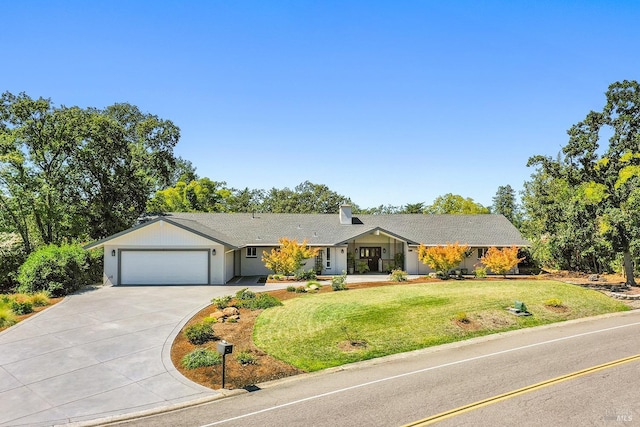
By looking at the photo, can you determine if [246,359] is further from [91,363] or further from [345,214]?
[345,214]

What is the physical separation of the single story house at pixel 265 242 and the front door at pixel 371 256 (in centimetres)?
8

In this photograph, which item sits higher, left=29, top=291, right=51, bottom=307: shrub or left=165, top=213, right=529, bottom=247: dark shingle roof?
left=165, top=213, right=529, bottom=247: dark shingle roof

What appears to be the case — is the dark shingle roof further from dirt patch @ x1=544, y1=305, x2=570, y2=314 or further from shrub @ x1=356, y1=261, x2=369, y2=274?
dirt patch @ x1=544, y1=305, x2=570, y2=314

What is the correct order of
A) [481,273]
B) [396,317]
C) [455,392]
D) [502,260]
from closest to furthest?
1. [455,392]
2. [396,317]
3. [502,260]
4. [481,273]

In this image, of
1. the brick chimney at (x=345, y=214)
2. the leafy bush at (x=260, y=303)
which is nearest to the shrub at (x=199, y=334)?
the leafy bush at (x=260, y=303)

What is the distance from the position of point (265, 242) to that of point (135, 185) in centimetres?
1636

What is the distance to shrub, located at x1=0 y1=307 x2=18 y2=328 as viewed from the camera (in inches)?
626

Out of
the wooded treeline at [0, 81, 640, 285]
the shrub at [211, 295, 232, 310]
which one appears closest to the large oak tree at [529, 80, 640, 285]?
the wooded treeline at [0, 81, 640, 285]

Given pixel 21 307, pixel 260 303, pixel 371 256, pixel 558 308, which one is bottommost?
pixel 558 308

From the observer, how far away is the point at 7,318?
16297 mm

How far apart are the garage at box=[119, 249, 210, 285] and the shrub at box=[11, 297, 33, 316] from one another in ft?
25.7

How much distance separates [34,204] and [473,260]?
33809 mm

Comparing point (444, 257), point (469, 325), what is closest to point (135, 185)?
point (444, 257)

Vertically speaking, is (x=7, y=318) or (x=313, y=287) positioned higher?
(x=313, y=287)
